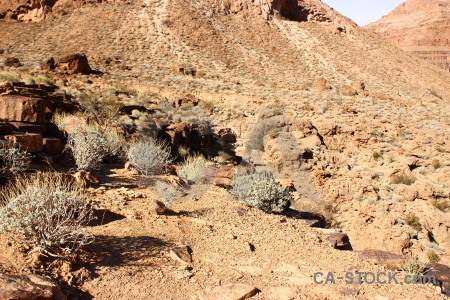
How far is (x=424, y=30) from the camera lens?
8500 centimetres

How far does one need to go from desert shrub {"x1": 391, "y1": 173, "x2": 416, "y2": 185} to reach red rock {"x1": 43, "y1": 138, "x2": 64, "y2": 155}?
351 inches

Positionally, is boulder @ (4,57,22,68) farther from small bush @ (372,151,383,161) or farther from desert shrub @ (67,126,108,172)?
small bush @ (372,151,383,161)

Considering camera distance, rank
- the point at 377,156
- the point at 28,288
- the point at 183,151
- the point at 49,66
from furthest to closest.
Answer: the point at 49,66 → the point at 377,156 → the point at 183,151 → the point at 28,288

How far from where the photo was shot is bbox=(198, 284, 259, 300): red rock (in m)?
3.22

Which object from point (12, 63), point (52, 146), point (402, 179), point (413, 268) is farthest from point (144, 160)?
point (12, 63)

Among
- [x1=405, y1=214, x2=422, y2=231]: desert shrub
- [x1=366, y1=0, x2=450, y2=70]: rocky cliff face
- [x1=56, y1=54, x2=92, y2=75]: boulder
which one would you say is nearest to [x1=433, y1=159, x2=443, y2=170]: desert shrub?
[x1=405, y1=214, x2=422, y2=231]: desert shrub

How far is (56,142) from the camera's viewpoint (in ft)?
22.7

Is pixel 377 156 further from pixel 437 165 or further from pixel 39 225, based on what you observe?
Answer: pixel 39 225

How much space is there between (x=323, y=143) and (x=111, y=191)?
331 inches

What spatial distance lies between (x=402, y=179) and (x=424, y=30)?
9398 centimetres

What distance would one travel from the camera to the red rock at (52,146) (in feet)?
22.1

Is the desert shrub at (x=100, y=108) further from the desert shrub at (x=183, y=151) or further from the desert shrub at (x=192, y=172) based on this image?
the desert shrub at (x=192, y=172)

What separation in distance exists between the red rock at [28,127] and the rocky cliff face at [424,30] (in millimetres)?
87010

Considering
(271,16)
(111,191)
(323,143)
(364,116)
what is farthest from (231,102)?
(271,16)
